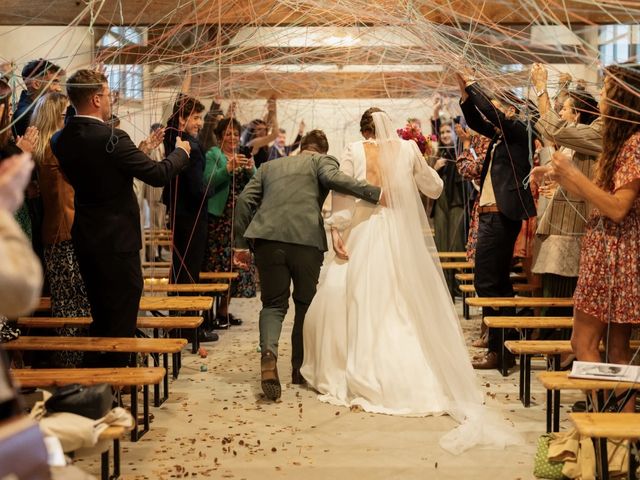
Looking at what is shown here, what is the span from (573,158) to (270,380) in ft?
7.24

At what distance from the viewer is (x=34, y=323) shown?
16.8 ft

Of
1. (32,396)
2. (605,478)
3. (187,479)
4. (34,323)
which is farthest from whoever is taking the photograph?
(34,323)

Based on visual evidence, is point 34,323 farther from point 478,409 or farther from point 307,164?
point 478,409

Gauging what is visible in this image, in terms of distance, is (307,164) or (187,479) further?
(307,164)

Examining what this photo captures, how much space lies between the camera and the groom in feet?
17.6

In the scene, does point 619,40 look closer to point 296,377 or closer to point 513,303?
point 513,303

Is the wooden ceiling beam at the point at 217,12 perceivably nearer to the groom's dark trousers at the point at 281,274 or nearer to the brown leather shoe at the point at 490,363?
the groom's dark trousers at the point at 281,274

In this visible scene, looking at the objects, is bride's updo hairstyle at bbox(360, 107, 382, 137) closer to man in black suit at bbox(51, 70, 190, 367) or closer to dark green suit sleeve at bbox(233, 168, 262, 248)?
dark green suit sleeve at bbox(233, 168, 262, 248)

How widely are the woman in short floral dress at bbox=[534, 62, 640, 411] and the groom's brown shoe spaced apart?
1889 millimetres

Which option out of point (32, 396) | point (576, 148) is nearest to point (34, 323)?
point (32, 396)

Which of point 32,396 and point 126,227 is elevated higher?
point 126,227

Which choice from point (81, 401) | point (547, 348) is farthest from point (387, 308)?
point (81, 401)

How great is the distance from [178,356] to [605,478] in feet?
10.5

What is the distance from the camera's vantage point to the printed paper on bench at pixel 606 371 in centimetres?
366
